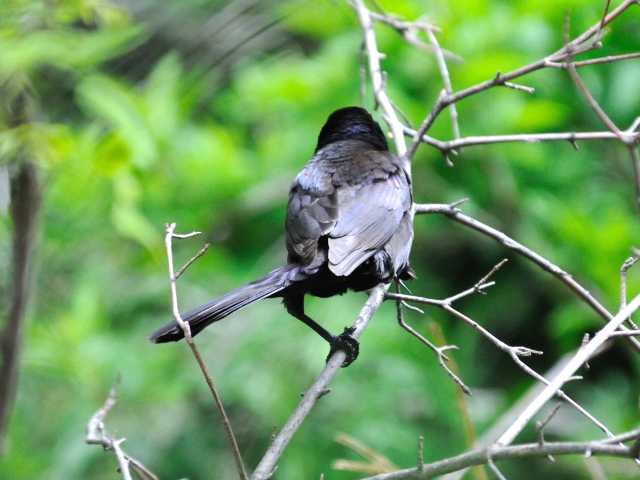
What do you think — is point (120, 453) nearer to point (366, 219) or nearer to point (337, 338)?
point (337, 338)

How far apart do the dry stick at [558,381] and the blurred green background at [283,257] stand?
2.74m

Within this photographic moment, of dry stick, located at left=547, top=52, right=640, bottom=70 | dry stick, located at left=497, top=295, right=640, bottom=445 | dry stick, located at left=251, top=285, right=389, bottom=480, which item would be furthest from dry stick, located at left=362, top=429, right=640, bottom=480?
dry stick, located at left=547, top=52, right=640, bottom=70

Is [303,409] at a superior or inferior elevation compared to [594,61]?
inferior

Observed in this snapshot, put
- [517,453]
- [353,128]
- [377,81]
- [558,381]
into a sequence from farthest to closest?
[353,128] → [377,81] → [558,381] → [517,453]

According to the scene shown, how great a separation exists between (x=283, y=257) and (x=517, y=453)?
402 centimetres

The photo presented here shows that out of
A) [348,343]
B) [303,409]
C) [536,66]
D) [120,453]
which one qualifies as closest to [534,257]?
[536,66]

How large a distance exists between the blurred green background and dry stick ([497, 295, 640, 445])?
8.99 ft

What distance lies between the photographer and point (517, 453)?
5.56 feet

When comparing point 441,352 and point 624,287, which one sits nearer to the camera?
point 624,287

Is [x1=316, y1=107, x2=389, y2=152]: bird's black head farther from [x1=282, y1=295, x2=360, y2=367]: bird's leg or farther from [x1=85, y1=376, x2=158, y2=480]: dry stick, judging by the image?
[x1=85, y1=376, x2=158, y2=480]: dry stick

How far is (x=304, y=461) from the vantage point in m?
4.91

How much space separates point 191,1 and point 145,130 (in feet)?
5.67

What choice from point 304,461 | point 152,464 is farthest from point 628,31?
point 152,464

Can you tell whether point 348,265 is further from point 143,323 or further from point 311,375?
point 143,323
